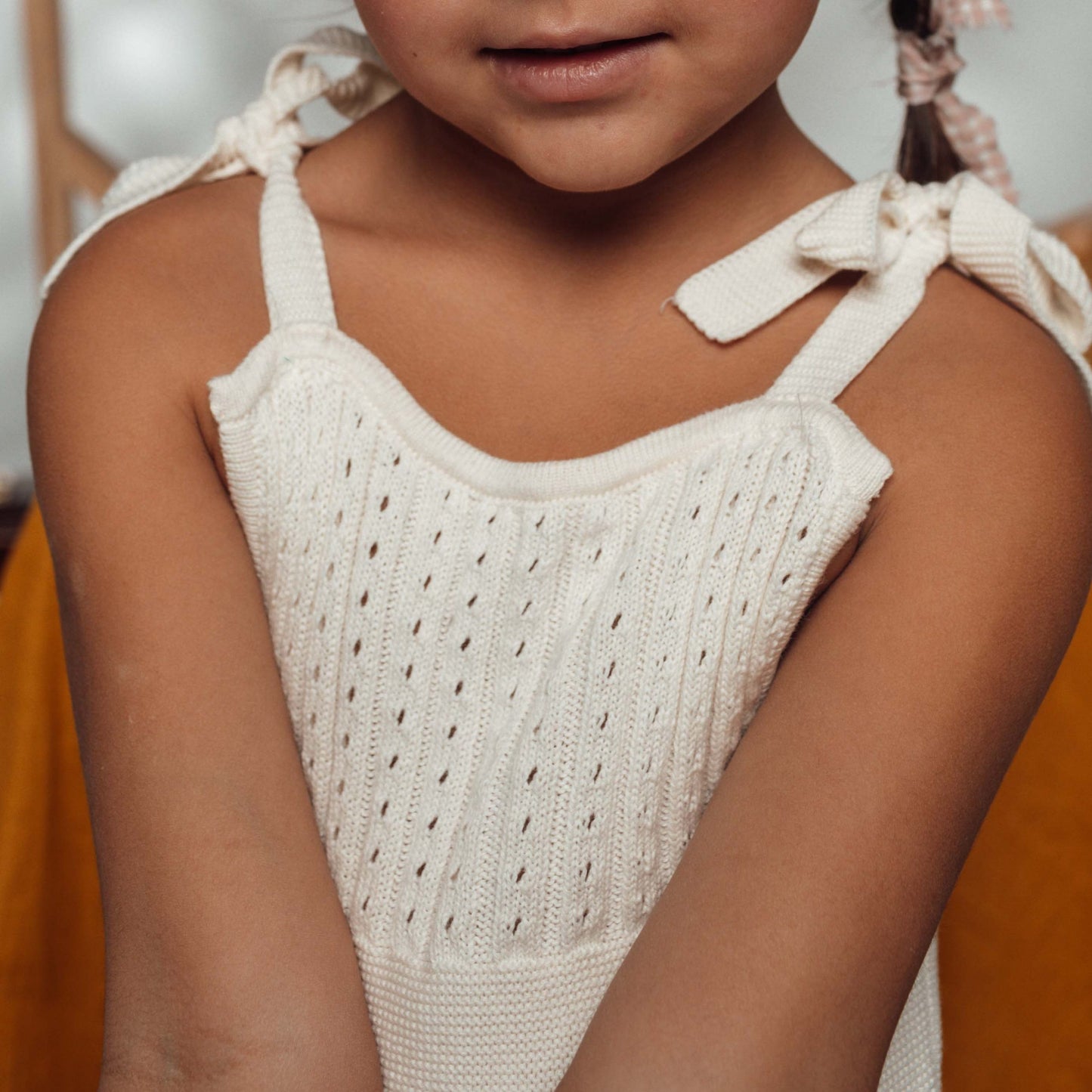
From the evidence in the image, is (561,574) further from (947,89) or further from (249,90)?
(249,90)

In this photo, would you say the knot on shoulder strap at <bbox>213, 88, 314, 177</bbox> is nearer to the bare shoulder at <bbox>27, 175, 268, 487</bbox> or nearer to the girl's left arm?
the bare shoulder at <bbox>27, 175, 268, 487</bbox>

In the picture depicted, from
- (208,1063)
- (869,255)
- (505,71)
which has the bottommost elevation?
(208,1063)

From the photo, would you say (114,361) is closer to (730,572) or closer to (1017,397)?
(730,572)

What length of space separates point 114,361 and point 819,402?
1.06 feet

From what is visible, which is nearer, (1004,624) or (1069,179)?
(1004,624)

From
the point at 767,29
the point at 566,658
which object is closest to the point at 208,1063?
the point at 566,658

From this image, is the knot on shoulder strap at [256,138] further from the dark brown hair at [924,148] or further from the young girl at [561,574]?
the dark brown hair at [924,148]

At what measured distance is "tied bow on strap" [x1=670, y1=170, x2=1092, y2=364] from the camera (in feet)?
2.24

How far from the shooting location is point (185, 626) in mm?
614

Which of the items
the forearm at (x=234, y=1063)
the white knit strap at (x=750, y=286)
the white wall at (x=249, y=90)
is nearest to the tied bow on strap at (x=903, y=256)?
the white knit strap at (x=750, y=286)

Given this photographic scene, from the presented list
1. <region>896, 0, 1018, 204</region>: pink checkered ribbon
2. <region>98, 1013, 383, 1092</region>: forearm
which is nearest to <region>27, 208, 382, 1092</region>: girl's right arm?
<region>98, 1013, 383, 1092</region>: forearm

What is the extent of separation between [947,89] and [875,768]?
469 millimetres

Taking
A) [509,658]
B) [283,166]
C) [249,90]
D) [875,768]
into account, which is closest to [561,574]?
[509,658]

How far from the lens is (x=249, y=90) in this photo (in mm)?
2344
